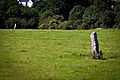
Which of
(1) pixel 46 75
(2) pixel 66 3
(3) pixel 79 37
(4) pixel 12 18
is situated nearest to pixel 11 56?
(1) pixel 46 75

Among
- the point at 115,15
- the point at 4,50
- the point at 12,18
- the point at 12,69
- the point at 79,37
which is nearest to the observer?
the point at 12,69

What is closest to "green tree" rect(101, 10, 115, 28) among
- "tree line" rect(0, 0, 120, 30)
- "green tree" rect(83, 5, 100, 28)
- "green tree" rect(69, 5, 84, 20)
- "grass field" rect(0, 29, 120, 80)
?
"tree line" rect(0, 0, 120, 30)

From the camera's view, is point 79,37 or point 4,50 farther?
point 79,37

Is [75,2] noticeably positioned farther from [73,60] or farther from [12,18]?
[73,60]

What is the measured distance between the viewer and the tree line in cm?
7617

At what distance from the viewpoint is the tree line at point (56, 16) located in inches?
2999

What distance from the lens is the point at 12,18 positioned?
7712 centimetres

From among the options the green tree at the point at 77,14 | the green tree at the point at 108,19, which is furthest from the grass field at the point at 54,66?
the green tree at the point at 77,14

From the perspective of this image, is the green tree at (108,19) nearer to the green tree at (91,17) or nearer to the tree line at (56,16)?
the tree line at (56,16)

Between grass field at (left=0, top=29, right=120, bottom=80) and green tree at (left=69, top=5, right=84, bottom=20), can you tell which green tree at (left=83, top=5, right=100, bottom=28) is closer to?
green tree at (left=69, top=5, right=84, bottom=20)

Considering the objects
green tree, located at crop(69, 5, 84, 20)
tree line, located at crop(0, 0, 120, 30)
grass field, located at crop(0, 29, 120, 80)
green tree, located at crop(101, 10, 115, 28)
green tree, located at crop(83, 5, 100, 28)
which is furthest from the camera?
green tree, located at crop(69, 5, 84, 20)

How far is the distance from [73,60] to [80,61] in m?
0.60

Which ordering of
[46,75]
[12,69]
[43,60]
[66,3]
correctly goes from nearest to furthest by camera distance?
[46,75] → [12,69] → [43,60] → [66,3]

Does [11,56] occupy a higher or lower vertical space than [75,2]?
lower
